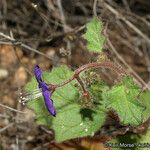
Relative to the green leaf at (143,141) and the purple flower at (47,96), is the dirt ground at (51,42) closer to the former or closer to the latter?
the green leaf at (143,141)

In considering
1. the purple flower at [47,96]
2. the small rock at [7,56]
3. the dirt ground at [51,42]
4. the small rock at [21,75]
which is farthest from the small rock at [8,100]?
the purple flower at [47,96]

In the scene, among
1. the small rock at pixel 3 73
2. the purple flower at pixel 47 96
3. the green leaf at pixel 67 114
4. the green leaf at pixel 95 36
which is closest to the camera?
the purple flower at pixel 47 96

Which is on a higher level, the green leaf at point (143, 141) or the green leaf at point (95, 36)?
the green leaf at point (95, 36)

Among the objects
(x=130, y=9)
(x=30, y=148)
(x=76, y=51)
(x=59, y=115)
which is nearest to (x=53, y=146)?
(x=30, y=148)

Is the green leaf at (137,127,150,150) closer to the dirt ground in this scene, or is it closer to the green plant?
the green plant

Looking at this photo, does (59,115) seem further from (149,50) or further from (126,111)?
(149,50)

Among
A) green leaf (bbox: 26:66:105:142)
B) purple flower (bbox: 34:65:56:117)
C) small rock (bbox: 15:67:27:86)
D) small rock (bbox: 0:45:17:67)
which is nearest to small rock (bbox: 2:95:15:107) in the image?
small rock (bbox: 15:67:27:86)

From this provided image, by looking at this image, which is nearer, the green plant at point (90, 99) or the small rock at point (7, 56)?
the green plant at point (90, 99)
